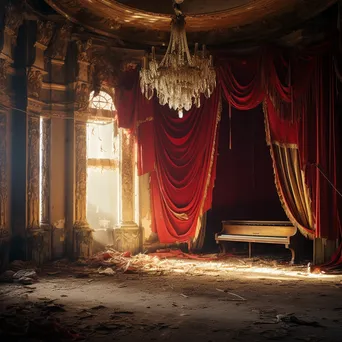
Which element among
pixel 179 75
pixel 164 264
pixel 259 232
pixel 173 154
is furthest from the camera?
pixel 173 154

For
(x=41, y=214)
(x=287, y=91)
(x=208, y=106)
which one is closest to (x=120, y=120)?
(x=208, y=106)

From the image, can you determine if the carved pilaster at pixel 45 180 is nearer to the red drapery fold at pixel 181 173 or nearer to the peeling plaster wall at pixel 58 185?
the peeling plaster wall at pixel 58 185

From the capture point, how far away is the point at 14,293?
16.5 ft

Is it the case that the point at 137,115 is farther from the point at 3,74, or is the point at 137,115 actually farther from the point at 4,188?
the point at 4,188

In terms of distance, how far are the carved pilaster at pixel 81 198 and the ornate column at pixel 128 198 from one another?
2.31ft

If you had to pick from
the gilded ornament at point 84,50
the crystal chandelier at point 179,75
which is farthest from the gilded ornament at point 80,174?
the crystal chandelier at point 179,75

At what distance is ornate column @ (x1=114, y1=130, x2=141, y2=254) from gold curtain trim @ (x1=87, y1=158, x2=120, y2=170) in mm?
123

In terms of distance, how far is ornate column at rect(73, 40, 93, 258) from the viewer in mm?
7438

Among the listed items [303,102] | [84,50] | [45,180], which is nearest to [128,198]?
[45,180]

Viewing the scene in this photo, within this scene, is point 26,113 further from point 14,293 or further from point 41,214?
point 14,293

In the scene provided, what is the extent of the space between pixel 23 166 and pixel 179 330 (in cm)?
414

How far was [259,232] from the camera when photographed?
7723mm

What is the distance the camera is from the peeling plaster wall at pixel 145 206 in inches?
325

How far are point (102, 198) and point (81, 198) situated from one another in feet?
2.38
